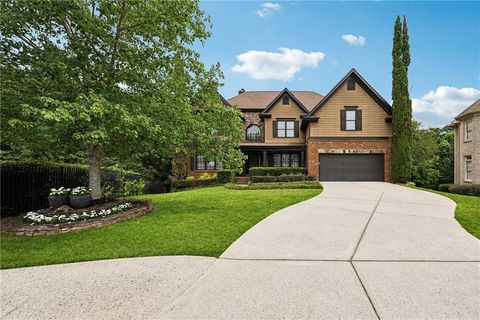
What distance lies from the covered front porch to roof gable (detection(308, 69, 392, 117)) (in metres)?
4.07

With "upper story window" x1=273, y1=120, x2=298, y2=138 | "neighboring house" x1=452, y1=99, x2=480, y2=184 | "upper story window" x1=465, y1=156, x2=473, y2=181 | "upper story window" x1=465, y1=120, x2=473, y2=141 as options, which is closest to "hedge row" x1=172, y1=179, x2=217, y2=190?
"upper story window" x1=273, y1=120, x2=298, y2=138

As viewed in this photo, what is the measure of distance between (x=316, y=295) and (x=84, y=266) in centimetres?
342

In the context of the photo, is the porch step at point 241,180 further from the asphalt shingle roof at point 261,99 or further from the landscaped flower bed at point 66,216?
the landscaped flower bed at point 66,216

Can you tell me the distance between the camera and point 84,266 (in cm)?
375

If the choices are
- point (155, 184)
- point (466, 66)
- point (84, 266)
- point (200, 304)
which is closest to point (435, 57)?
point (466, 66)

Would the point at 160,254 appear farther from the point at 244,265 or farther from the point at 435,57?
the point at 435,57

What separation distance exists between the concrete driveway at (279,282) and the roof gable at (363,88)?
52.1 ft

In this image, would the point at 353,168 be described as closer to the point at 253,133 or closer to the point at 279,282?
the point at 253,133

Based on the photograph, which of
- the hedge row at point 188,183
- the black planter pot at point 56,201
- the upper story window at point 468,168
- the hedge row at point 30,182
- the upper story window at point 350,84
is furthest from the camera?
the upper story window at point 350,84

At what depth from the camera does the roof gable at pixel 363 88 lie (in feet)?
62.5

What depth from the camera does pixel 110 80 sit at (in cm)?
740

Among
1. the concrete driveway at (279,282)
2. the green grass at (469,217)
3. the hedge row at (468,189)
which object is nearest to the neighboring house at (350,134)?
the hedge row at (468,189)

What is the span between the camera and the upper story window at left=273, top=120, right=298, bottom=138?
22.5 m

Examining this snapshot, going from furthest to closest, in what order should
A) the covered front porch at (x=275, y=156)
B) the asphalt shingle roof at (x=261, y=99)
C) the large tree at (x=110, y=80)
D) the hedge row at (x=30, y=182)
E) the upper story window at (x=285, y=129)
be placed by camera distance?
1. the asphalt shingle roof at (x=261, y=99)
2. the upper story window at (x=285, y=129)
3. the covered front porch at (x=275, y=156)
4. the hedge row at (x=30, y=182)
5. the large tree at (x=110, y=80)
